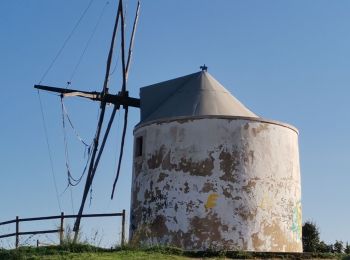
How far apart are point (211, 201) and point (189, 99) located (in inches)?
149

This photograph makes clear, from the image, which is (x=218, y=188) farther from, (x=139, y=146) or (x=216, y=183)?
(x=139, y=146)

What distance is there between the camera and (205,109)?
62.2 feet

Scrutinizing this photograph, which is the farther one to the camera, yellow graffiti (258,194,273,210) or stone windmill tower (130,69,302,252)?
yellow graffiti (258,194,273,210)

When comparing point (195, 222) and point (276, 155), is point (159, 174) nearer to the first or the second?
point (195, 222)

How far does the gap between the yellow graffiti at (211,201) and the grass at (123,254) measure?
206 centimetres

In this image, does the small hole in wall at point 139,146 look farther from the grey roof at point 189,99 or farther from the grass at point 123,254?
the grass at point 123,254

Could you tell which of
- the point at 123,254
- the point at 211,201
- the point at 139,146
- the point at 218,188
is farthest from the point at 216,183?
the point at 123,254

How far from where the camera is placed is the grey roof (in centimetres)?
1922

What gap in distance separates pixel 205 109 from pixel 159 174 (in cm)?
246

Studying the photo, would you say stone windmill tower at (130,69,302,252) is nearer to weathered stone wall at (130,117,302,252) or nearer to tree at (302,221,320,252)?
weathered stone wall at (130,117,302,252)

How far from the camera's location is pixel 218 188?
57.7 ft

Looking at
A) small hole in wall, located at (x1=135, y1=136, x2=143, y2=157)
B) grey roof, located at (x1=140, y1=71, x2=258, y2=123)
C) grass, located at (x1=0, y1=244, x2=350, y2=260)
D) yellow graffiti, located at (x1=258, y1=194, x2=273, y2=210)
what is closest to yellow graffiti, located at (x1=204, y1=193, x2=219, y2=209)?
yellow graffiti, located at (x1=258, y1=194, x2=273, y2=210)

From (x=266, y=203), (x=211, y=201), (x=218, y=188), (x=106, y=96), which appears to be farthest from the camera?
(x=106, y=96)

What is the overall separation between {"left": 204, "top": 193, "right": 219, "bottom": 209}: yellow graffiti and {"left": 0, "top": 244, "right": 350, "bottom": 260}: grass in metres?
2.06
